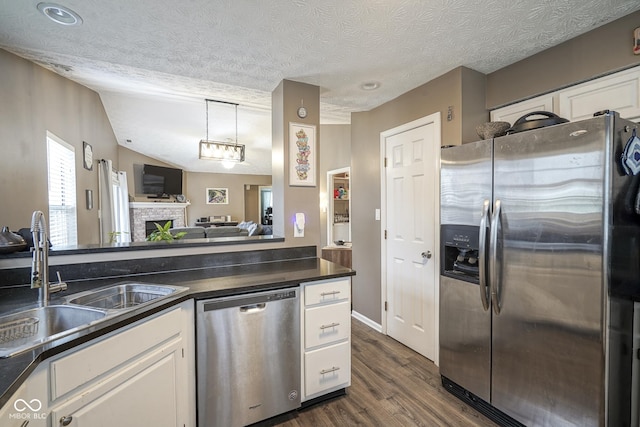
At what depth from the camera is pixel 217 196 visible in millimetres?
8977

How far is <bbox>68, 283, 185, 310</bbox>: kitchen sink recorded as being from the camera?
1483 mm

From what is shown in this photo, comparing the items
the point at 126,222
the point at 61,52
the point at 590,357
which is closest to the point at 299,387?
the point at 590,357

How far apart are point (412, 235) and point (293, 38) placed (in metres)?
1.84

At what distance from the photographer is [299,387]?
1760 mm

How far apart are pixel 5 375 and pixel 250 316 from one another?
971 millimetres

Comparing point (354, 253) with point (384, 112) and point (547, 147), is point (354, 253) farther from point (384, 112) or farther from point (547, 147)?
point (547, 147)

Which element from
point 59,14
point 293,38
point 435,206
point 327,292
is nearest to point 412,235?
point 435,206

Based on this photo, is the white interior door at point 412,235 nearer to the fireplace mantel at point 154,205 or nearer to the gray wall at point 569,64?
the gray wall at point 569,64

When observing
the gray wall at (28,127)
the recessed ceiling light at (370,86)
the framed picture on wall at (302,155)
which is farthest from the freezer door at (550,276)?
the gray wall at (28,127)

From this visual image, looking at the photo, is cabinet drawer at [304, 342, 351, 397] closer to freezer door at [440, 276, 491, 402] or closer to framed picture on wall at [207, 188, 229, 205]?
freezer door at [440, 276, 491, 402]

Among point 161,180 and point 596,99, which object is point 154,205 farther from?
point 596,99

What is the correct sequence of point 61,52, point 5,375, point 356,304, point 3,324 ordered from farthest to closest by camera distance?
1. point 356,304
2. point 61,52
3. point 3,324
4. point 5,375

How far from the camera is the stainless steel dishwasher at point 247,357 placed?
59.4 inches

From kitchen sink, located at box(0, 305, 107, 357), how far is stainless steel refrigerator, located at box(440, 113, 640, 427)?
2003 mm
